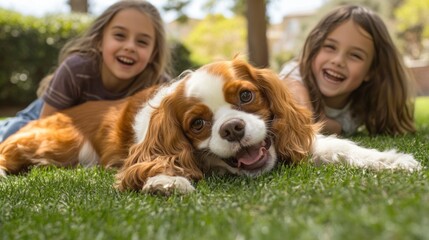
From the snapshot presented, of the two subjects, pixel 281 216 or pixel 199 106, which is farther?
pixel 199 106

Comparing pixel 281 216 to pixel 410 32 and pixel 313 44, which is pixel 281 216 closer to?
pixel 313 44

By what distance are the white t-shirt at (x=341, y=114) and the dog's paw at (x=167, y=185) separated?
102 inches

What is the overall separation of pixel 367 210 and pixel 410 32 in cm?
3601

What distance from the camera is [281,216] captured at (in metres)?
1.80

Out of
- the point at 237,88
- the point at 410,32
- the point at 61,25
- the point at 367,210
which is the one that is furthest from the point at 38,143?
the point at 410,32

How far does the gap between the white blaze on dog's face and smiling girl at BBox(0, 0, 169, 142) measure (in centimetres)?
228

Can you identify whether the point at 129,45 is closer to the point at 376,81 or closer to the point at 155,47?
the point at 155,47

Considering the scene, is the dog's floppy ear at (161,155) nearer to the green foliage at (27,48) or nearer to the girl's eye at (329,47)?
the girl's eye at (329,47)

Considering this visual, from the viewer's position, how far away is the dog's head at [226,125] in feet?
9.42

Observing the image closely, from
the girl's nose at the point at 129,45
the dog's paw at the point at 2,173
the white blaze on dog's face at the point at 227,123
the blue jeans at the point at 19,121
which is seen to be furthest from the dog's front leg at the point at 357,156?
the blue jeans at the point at 19,121

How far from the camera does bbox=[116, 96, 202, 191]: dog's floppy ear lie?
2.89 meters

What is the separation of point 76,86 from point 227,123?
2.77 metres

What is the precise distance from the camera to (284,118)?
319cm

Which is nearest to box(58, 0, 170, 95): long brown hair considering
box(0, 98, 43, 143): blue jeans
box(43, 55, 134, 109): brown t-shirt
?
box(43, 55, 134, 109): brown t-shirt
